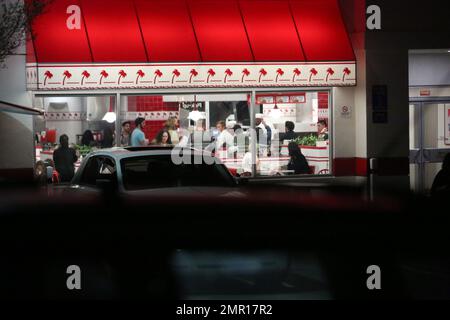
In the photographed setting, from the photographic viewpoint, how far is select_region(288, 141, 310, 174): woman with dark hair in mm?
16156

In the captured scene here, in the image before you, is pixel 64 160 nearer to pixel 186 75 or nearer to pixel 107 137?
pixel 107 137

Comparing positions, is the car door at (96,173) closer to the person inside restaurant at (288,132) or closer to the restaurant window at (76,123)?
the restaurant window at (76,123)

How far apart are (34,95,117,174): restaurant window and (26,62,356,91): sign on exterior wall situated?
0.45 metres

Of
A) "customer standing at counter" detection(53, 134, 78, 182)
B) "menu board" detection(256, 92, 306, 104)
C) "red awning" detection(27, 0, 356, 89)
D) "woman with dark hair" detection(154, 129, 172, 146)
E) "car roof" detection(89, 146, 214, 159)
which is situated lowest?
"customer standing at counter" detection(53, 134, 78, 182)

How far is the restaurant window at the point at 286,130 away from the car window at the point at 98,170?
20.9 ft

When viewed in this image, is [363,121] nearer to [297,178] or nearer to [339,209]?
[297,178]

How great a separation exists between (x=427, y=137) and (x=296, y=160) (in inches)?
146

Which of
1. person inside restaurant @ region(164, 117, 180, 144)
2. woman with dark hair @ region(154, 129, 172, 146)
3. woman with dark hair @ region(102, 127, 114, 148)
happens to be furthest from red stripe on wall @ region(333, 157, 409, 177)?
woman with dark hair @ region(102, 127, 114, 148)

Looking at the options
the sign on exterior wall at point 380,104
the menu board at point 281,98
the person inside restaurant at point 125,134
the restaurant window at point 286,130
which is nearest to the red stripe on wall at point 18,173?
the person inside restaurant at point 125,134

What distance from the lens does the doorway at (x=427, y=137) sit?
17.8 m

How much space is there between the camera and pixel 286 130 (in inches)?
637

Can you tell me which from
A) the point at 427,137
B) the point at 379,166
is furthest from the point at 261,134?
the point at 427,137

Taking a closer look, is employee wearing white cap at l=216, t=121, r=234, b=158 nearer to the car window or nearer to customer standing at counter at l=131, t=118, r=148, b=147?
customer standing at counter at l=131, t=118, r=148, b=147
